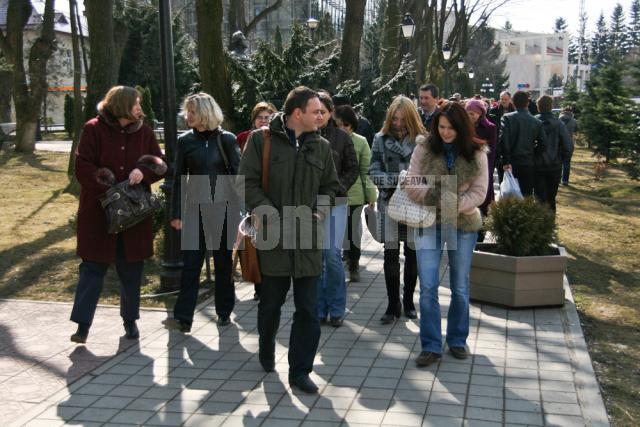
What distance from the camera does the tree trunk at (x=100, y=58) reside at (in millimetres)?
12445

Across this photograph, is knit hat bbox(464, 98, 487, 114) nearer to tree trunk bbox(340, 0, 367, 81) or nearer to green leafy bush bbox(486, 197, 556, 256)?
green leafy bush bbox(486, 197, 556, 256)

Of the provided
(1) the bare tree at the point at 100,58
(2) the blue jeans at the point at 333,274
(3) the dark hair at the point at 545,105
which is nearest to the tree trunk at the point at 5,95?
(1) the bare tree at the point at 100,58

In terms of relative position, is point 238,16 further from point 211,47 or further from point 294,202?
point 294,202

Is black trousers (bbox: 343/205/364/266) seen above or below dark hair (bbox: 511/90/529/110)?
below

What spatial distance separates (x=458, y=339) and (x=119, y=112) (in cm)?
307

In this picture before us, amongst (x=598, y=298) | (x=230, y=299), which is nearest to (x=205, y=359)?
(x=230, y=299)

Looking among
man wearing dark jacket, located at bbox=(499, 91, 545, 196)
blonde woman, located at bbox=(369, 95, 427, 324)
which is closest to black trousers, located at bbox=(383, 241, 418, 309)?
blonde woman, located at bbox=(369, 95, 427, 324)

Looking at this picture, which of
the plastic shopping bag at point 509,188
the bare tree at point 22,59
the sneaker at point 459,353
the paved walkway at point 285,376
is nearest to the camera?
the paved walkway at point 285,376

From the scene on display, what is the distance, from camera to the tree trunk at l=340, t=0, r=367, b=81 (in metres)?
14.9

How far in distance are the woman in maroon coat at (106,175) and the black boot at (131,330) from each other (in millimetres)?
353

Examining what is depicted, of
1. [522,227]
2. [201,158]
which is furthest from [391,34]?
[201,158]

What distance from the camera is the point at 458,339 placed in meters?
5.83

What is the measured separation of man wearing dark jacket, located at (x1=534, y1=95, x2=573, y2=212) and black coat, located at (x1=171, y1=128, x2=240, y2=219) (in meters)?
5.29

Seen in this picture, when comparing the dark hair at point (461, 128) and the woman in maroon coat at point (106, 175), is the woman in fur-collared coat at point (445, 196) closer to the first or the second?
the dark hair at point (461, 128)
